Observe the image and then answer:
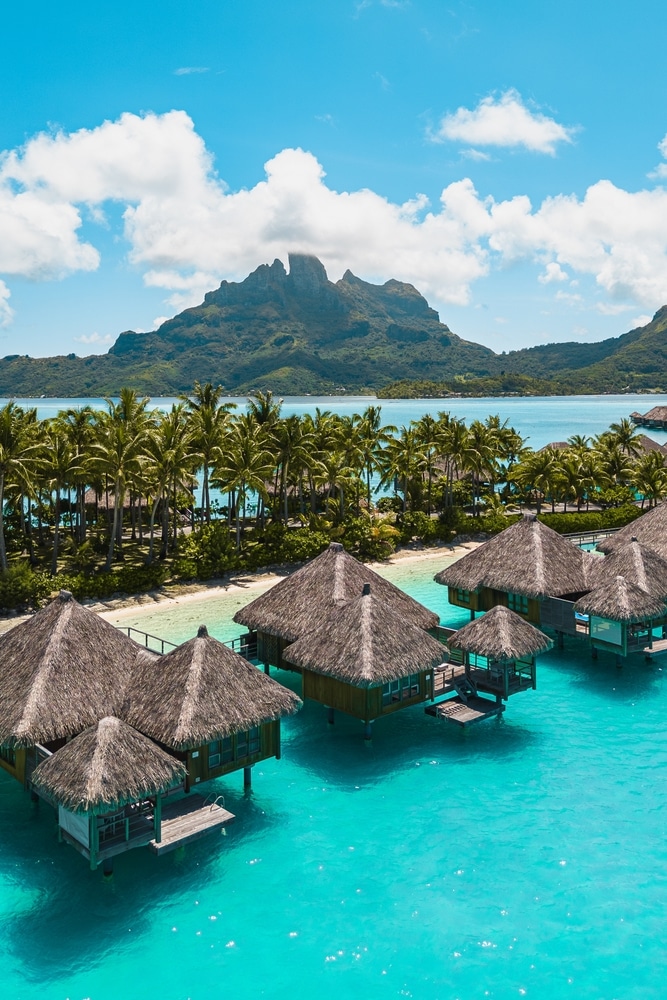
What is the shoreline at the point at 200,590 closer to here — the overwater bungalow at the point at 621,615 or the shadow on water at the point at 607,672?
the shadow on water at the point at 607,672

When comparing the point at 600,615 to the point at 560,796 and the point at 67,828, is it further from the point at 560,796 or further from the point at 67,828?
the point at 67,828

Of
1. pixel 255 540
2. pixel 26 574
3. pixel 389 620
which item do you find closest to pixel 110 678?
pixel 389 620

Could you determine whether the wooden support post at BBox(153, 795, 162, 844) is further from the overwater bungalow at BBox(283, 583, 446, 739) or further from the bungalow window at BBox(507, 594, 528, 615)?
the bungalow window at BBox(507, 594, 528, 615)

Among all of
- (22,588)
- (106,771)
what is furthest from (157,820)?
(22,588)

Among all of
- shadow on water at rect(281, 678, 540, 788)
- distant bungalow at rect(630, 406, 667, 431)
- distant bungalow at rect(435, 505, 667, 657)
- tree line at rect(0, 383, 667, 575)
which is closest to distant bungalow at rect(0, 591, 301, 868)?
shadow on water at rect(281, 678, 540, 788)

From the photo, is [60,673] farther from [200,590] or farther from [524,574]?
[200,590]
